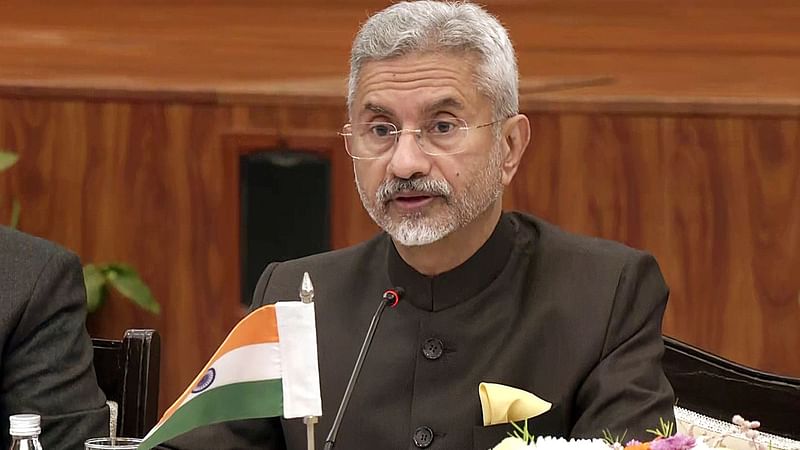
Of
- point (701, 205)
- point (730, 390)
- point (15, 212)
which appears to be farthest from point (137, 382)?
point (701, 205)

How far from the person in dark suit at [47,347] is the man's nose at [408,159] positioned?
802 millimetres

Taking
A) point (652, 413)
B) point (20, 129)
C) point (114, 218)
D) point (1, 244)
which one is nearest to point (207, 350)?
point (114, 218)

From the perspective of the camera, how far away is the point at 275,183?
4512mm

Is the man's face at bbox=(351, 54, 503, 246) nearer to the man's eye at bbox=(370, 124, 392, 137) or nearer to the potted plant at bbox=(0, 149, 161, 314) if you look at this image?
the man's eye at bbox=(370, 124, 392, 137)

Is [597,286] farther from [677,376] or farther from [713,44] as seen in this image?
[713,44]

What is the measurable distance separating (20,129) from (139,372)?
1876 mm

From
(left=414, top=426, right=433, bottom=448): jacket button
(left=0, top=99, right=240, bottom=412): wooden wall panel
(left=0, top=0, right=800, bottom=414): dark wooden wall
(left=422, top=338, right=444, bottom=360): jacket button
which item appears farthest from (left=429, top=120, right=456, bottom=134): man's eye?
(left=0, top=99, right=240, bottom=412): wooden wall panel

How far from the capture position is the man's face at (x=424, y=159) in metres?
2.61

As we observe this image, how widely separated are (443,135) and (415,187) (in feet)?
0.37

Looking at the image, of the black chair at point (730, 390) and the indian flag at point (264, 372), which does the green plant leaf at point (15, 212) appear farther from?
the indian flag at point (264, 372)

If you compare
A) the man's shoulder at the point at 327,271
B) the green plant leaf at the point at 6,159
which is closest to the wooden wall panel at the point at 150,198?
the green plant leaf at the point at 6,159

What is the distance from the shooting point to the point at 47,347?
9.64ft

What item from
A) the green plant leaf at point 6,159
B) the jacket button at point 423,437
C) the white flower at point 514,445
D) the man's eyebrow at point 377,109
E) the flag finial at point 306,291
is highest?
the man's eyebrow at point 377,109

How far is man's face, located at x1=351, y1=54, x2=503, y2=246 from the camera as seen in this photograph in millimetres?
2605
